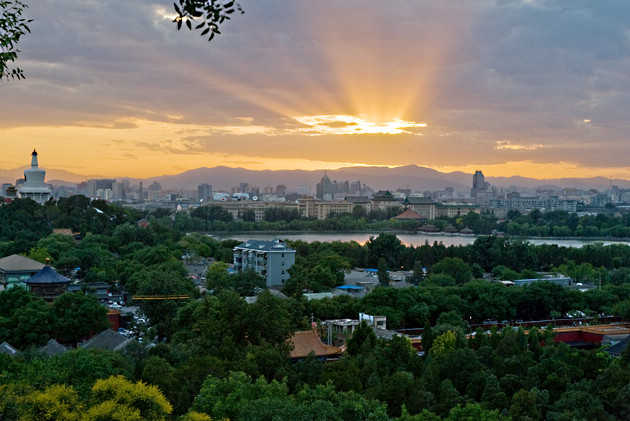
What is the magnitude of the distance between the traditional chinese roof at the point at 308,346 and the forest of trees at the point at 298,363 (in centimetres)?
44

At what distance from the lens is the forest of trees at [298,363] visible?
497 centimetres

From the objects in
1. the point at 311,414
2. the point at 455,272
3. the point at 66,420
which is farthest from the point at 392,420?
the point at 455,272

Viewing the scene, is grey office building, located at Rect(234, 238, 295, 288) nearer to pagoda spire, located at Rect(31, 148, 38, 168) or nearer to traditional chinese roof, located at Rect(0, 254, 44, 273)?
traditional chinese roof, located at Rect(0, 254, 44, 273)

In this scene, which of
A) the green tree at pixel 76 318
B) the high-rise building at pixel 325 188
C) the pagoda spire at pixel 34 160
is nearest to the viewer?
the green tree at pixel 76 318

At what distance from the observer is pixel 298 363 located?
7.35 m

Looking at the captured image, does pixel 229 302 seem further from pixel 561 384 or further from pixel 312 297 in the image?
pixel 312 297

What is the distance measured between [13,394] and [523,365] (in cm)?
527

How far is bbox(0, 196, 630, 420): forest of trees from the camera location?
16.3 feet

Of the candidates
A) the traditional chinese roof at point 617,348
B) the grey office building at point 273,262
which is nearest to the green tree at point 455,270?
the grey office building at point 273,262

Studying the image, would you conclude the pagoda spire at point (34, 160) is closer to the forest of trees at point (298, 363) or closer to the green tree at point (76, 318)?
the forest of trees at point (298, 363)

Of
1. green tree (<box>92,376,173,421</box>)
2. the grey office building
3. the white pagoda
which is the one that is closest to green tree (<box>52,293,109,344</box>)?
green tree (<box>92,376,173,421</box>)

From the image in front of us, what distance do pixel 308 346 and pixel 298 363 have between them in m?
1.13

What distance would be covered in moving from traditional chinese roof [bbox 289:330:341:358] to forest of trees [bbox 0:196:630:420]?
1.45 ft

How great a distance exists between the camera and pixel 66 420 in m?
4.21
